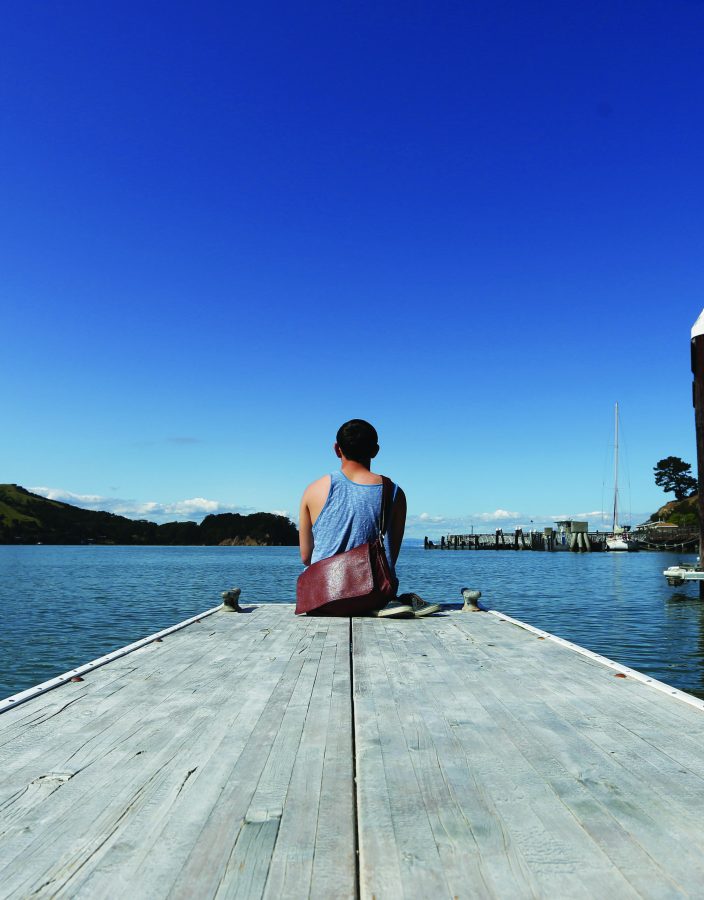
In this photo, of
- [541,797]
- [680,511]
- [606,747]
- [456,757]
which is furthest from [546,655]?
[680,511]

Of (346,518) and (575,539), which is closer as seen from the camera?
(346,518)

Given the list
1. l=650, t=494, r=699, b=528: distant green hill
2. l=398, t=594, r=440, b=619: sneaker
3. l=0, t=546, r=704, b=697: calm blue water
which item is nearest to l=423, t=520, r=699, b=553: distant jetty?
l=650, t=494, r=699, b=528: distant green hill

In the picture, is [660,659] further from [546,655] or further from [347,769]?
[347,769]

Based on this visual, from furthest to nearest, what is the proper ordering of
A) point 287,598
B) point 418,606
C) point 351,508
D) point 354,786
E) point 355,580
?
point 287,598 → point 418,606 → point 351,508 → point 355,580 → point 354,786

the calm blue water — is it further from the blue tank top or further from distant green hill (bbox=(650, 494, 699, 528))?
distant green hill (bbox=(650, 494, 699, 528))

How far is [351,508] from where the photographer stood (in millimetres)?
6824

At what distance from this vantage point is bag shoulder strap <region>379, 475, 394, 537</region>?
6.82 metres

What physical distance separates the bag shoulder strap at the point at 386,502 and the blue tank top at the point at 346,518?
0.12 feet

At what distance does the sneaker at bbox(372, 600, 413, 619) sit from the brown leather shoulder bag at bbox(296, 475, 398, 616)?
64 millimetres

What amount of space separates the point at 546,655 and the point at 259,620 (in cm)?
329

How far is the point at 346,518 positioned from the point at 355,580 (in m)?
0.62

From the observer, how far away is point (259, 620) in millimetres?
7285

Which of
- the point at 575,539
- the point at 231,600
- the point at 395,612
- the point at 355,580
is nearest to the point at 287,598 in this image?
the point at 231,600

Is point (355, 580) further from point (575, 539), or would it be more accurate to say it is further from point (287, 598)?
point (575, 539)
